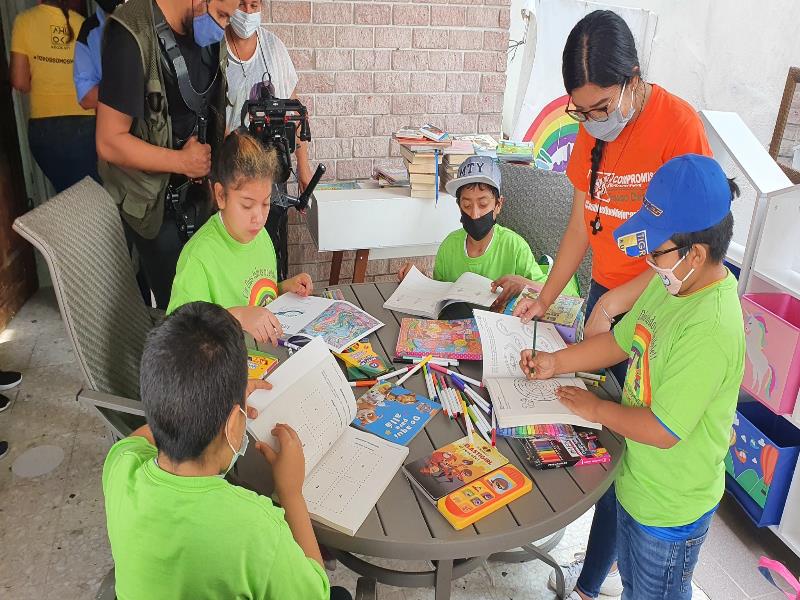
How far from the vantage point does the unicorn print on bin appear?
7.21 feet

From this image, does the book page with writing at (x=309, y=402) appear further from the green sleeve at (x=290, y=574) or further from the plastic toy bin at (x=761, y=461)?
the plastic toy bin at (x=761, y=461)

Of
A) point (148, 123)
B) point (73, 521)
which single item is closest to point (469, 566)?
point (73, 521)

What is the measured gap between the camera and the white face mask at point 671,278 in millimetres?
1348

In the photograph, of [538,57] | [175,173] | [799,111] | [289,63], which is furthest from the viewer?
[538,57]

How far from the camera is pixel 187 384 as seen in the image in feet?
3.36

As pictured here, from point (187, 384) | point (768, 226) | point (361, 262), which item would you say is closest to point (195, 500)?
point (187, 384)

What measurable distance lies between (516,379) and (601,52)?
Answer: 0.79 meters

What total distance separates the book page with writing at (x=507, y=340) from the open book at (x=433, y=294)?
181mm

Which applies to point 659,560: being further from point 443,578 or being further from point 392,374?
point 392,374

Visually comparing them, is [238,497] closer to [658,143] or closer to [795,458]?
[658,143]

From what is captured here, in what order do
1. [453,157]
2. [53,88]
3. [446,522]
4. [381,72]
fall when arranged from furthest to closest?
[381,72]
[53,88]
[453,157]
[446,522]

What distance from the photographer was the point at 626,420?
1.42 meters

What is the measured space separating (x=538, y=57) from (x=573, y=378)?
128 inches

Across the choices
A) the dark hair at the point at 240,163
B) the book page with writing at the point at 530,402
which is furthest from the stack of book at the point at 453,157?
the book page with writing at the point at 530,402
